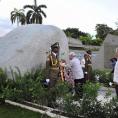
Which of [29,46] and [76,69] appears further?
[29,46]

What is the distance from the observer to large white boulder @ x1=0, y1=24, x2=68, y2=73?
14795 mm

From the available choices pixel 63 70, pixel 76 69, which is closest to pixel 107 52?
pixel 63 70

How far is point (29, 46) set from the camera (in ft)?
49.9

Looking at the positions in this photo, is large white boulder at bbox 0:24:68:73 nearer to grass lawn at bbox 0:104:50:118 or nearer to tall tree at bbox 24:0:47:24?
grass lawn at bbox 0:104:50:118

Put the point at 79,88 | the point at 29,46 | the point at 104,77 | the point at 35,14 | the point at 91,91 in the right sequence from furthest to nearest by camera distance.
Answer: the point at 35,14
the point at 104,77
the point at 29,46
the point at 79,88
the point at 91,91

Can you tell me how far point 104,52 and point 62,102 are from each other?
3128 cm

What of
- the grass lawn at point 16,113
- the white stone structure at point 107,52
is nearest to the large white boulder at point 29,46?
the grass lawn at point 16,113

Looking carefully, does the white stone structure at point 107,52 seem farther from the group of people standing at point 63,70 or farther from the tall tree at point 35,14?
the tall tree at point 35,14

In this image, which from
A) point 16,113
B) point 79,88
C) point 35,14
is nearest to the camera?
point 16,113

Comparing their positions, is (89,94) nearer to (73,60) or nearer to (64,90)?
(64,90)

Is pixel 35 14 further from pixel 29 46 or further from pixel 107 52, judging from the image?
pixel 29 46

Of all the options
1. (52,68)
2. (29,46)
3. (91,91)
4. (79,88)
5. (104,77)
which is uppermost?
(29,46)

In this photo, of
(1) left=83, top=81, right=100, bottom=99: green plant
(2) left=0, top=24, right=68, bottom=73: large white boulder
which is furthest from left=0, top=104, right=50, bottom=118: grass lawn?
(2) left=0, top=24, right=68, bottom=73: large white boulder

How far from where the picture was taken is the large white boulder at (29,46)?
14.8 metres
